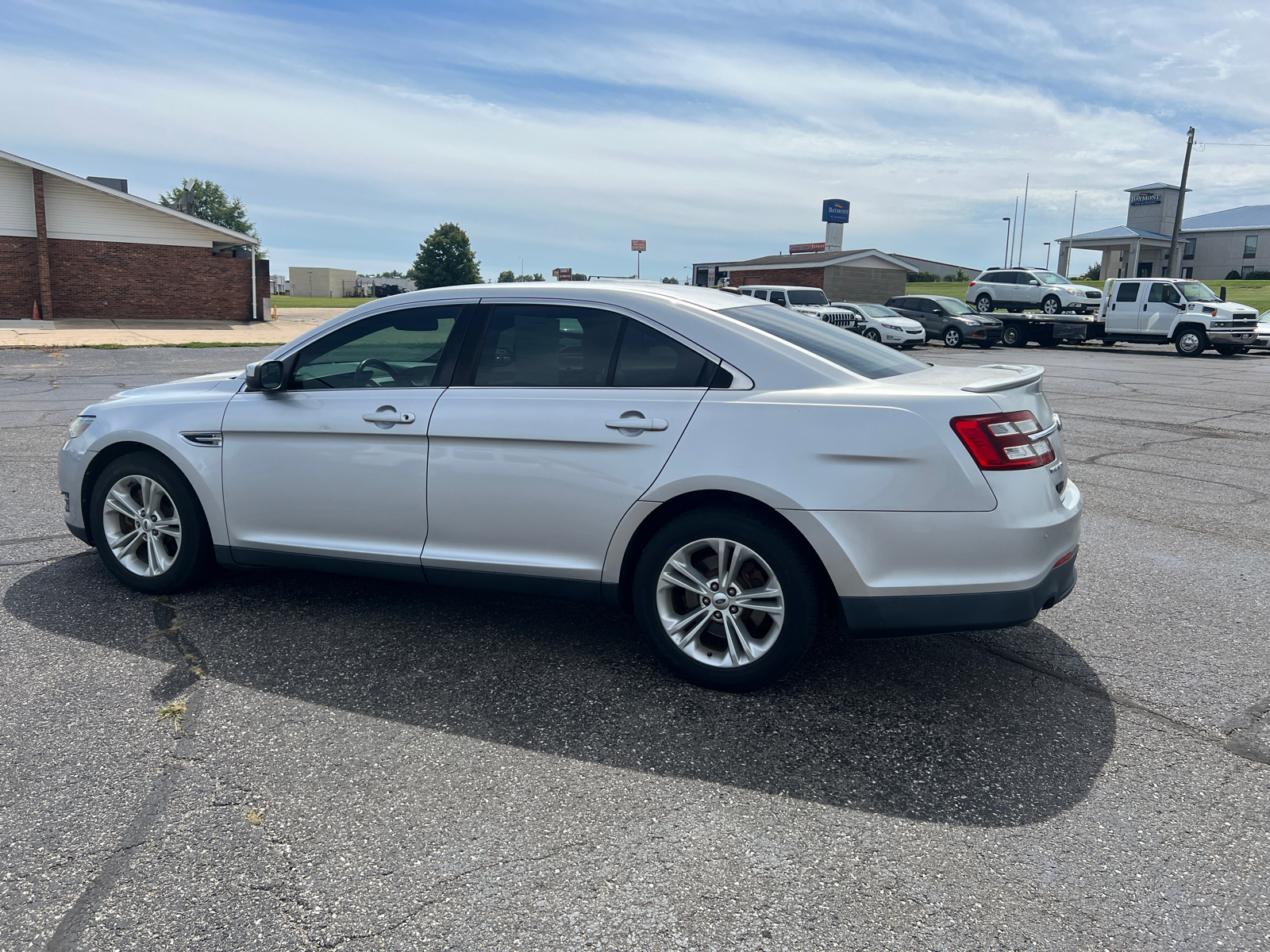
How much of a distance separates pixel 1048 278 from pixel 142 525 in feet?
111

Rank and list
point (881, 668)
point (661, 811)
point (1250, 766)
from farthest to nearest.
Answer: point (881, 668), point (1250, 766), point (661, 811)

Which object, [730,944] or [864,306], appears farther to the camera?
[864,306]

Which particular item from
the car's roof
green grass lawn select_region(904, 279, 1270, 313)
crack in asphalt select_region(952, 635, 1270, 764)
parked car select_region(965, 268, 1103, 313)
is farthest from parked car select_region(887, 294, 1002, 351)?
crack in asphalt select_region(952, 635, 1270, 764)

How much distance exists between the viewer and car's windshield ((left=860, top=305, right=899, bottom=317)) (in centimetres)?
3137

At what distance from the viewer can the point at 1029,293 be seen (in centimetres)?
3291

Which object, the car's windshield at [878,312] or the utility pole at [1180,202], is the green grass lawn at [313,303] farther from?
the utility pole at [1180,202]

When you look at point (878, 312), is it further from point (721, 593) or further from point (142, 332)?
point (721, 593)

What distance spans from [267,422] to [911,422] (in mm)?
2947

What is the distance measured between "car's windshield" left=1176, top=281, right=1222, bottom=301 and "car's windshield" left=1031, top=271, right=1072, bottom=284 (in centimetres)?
520

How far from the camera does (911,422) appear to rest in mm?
3463

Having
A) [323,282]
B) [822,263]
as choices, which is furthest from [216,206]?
[822,263]

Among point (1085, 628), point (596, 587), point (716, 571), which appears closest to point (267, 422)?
point (596, 587)

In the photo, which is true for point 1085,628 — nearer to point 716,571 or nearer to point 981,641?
point 981,641

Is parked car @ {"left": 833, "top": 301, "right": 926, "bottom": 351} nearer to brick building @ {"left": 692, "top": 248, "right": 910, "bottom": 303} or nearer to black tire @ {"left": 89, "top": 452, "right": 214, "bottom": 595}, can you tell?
brick building @ {"left": 692, "top": 248, "right": 910, "bottom": 303}
